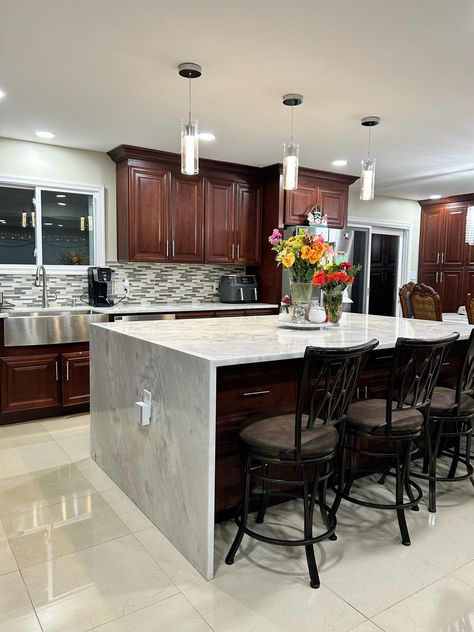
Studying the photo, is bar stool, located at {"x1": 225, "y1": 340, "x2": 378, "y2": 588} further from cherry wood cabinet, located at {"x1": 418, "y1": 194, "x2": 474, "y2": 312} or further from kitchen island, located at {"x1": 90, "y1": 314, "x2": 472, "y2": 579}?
cherry wood cabinet, located at {"x1": 418, "y1": 194, "x2": 474, "y2": 312}

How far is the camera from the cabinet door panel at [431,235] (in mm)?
7148

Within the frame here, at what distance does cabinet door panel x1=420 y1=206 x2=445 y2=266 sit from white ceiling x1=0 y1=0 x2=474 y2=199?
277 cm

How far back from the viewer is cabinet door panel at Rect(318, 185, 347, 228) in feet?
18.3

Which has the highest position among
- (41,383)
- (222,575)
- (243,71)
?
(243,71)

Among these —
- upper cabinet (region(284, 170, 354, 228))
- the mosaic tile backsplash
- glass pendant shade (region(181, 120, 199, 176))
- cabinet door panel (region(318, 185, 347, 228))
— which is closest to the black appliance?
the mosaic tile backsplash

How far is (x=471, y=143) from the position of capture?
425 centimetres

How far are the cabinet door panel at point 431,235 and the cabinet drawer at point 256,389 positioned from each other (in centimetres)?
581

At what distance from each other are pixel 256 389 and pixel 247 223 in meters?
3.58

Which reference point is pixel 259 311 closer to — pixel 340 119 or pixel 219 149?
pixel 219 149

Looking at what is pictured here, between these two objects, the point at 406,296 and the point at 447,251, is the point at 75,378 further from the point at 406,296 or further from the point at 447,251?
the point at 447,251

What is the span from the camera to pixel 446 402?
2521mm

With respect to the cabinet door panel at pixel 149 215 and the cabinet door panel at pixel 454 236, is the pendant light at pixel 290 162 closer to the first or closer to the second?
the cabinet door panel at pixel 149 215

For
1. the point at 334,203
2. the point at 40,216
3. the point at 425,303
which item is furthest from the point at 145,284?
the point at 425,303

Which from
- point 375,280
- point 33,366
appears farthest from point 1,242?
point 375,280
